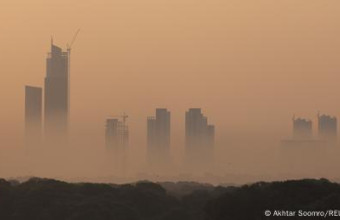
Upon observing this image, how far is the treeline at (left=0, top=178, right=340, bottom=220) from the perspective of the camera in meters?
67.6

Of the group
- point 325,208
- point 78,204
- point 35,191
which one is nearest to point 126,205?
point 78,204

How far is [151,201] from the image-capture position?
101 meters

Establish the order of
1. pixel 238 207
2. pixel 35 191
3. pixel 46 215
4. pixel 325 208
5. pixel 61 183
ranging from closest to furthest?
pixel 325 208 → pixel 238 207 → pixel 46 215 → pixel 35 191 → pixel 61 183

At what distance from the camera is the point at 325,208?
205 feet

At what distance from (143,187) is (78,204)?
1857cm

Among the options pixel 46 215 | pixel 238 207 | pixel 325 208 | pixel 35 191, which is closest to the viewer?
pixel 325 208

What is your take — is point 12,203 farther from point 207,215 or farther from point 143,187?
point 207,215

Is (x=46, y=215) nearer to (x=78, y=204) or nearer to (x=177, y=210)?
(x=78, y=204)

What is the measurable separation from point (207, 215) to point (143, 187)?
135 feet

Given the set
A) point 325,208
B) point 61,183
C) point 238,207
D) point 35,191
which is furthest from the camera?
point 61,183

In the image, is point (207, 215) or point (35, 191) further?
point (35, 191)

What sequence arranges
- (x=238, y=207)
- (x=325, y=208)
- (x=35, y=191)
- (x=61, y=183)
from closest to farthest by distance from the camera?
(x=325, y=208), (x=238, y=207), (x=35, y=191), (x=61, y=183)

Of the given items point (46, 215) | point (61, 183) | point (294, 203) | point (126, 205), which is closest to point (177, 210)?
point (126, 205)

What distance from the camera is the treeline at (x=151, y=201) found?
6762cm
